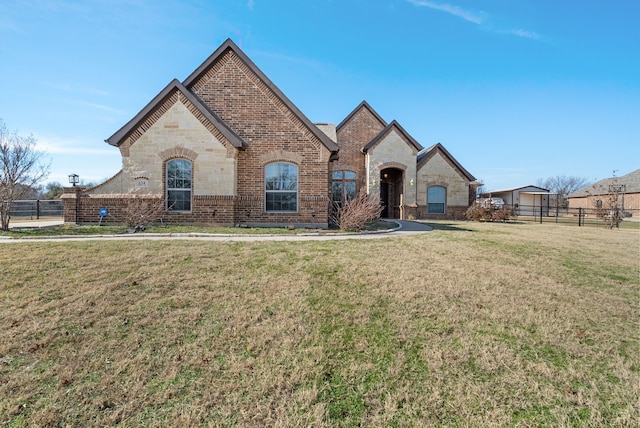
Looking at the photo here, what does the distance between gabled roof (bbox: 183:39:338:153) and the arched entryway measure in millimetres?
11297

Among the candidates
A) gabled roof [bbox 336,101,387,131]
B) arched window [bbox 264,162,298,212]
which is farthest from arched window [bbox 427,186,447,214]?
arched window [bbox 264,162,298,212]

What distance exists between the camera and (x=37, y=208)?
1923 centimetres

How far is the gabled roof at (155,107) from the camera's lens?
1120cm

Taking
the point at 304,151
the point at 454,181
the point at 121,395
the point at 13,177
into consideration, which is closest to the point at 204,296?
the point at 121,395

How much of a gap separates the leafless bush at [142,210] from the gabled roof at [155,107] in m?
2.38

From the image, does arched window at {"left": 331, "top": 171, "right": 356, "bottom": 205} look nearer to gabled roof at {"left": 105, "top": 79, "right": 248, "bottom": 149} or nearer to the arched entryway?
the arched entryway

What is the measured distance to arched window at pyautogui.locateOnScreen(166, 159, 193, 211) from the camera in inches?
458

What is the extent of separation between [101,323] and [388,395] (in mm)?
3859

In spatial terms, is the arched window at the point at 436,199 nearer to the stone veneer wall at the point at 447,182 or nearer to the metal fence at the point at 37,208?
the stone veneer wall at the point at 447,182

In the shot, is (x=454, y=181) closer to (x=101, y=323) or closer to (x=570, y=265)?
(x=570, y=265)

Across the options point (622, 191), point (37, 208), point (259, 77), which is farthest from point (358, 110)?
point (622, 191)

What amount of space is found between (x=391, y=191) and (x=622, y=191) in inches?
1282

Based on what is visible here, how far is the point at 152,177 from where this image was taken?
37.7 ft

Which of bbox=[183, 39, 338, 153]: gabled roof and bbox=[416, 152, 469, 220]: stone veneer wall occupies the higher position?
bbox=[183, 39, 338, 153]: gabled roof
